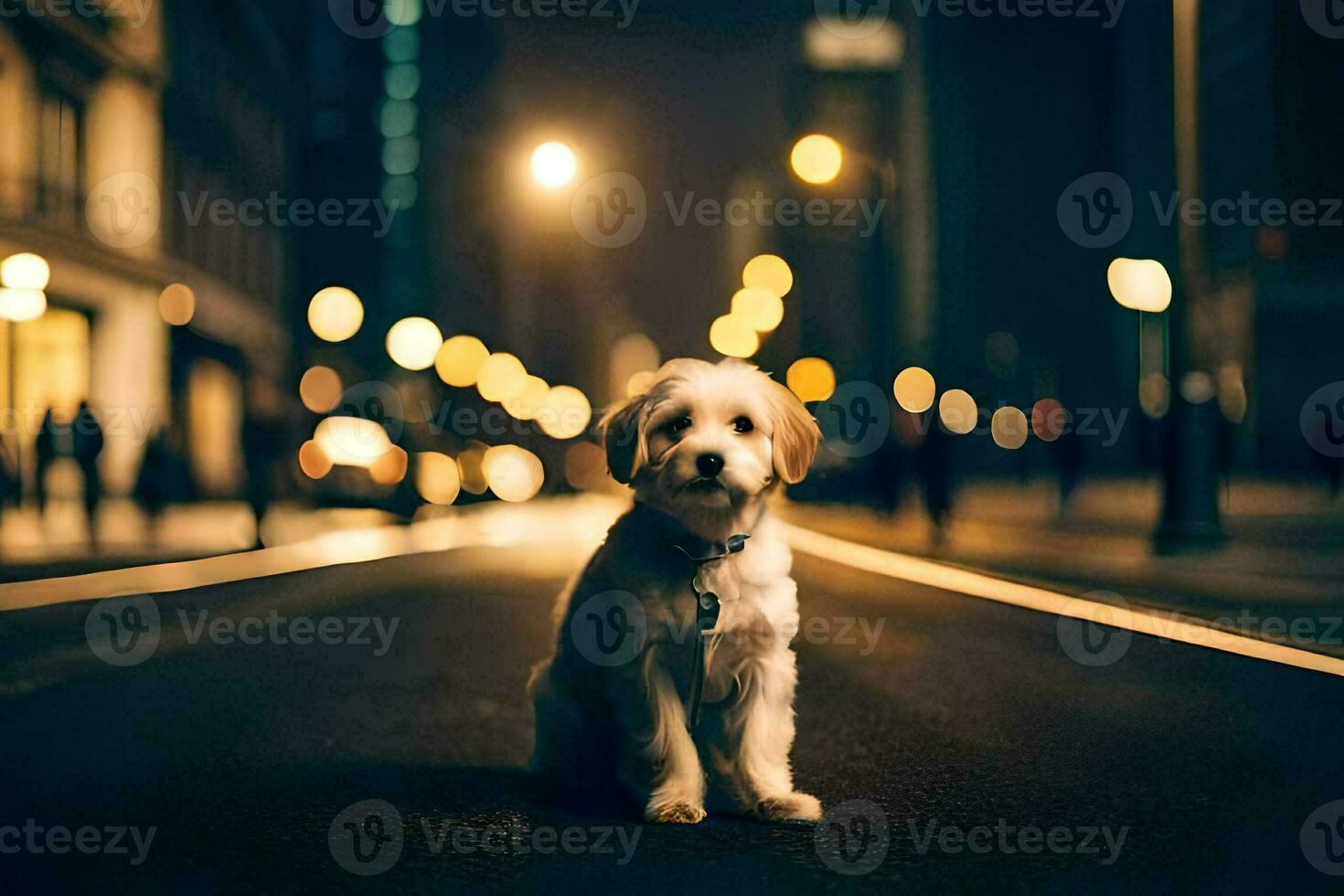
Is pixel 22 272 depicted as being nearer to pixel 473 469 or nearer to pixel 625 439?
pixel 625 439

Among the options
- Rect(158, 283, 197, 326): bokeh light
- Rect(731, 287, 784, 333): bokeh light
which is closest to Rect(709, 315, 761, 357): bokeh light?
Rect(731, 287, 784, 333): bokeh light

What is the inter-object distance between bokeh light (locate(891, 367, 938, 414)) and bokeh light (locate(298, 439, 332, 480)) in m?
11.7

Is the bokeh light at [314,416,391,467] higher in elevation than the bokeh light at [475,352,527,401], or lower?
lower

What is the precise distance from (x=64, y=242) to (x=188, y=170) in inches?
372

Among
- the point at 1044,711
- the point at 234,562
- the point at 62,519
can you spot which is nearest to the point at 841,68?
the point at 62,519

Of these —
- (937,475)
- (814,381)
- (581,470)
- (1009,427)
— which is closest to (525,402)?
(581,470)

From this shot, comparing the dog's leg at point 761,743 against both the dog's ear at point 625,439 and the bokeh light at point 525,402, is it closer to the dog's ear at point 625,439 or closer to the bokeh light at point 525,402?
the dog's ear at point 625,439

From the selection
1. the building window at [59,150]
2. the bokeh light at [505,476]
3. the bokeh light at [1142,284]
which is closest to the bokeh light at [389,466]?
the building window at [59,150]

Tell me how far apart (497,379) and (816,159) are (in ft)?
274

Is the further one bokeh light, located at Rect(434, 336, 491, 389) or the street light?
bokeh light, located at Rect(434, 336, 491, 389)

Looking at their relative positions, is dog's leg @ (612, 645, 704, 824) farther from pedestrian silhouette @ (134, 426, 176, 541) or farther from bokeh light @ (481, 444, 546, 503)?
bokeh light @ (481, 444, 546, 503)

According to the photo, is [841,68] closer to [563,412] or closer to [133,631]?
[563,412]

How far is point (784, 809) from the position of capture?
4.54 metres

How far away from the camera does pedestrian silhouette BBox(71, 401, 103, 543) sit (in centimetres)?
2183
